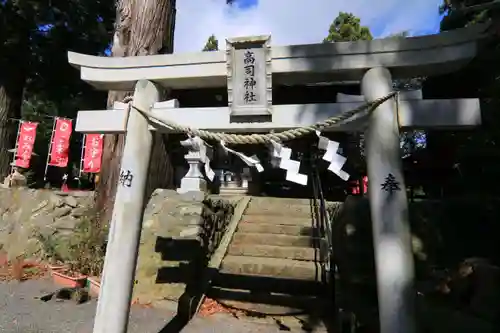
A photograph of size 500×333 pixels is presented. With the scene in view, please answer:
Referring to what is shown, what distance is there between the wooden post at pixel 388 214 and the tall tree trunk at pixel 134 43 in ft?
13.1

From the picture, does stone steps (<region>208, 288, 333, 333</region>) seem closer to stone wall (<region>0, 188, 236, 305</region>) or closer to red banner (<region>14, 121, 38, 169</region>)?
stone wall (<region>0, 188, 236, 305</region>)

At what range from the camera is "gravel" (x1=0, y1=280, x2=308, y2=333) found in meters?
4.32

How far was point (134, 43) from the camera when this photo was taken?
6.44 m

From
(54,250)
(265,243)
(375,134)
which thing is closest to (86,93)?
(54,250)

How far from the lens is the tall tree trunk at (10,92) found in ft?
37.7

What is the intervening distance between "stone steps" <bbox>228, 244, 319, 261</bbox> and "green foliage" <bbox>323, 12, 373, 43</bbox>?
1642cm

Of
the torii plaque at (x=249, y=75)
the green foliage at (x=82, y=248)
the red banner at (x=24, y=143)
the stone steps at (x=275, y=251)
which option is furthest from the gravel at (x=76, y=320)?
the red banner at (x=24, y=143)

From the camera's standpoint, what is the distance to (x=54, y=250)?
23.6 feet

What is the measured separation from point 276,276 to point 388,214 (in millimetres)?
3222

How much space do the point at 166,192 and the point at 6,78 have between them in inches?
363

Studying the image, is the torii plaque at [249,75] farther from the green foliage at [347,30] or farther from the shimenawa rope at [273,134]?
the green foliage at [347,30]

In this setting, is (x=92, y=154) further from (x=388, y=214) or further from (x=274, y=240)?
(x=388, y=214)

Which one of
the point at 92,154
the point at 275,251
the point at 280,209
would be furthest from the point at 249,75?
the point at 92,154

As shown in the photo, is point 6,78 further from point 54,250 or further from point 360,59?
point 360,59
